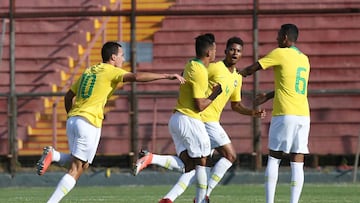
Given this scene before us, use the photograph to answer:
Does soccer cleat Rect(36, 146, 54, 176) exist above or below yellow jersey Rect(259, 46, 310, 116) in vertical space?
below

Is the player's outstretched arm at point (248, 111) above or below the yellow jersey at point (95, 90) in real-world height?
below

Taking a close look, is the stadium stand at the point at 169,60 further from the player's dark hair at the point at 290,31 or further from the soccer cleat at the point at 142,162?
the player's dark hair at the point at 290,31

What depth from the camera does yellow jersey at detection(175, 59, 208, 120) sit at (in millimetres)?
13609

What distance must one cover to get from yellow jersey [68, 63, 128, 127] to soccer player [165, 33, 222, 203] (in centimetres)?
89

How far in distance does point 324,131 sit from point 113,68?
9.25 m

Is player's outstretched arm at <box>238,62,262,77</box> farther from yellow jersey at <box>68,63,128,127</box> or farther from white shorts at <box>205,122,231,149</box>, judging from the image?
white shorts at <box>205,122,231,149</box>

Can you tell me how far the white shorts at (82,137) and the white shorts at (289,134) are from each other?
204 centimetres

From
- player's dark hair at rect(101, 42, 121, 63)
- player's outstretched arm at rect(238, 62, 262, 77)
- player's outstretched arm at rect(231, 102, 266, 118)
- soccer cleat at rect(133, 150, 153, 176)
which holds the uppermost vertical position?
player's dark hair at rect(101, 42, 121, 63)

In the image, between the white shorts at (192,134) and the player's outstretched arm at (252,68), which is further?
the white shorts at (192,134)

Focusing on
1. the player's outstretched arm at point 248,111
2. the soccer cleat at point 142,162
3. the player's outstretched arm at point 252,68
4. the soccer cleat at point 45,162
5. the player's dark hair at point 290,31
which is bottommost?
the soccer cleat at point 142,162

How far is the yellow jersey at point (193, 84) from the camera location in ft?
44.7

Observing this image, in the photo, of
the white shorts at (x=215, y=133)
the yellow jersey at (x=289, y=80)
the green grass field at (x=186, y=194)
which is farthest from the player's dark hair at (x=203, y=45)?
the green grass field at (x=186, y=194)

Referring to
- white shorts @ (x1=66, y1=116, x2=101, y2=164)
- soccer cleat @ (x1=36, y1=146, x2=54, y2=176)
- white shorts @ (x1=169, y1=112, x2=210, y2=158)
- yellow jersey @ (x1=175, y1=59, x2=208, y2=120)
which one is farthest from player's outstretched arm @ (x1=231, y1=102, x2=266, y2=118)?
soccer cleat @ (x1=36, y1=146, x2=54, y2=176)

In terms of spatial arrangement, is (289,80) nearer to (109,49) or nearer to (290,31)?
(290,31)
